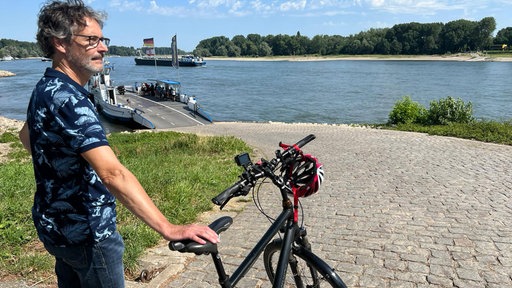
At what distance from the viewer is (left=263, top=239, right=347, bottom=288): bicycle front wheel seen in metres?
2.60

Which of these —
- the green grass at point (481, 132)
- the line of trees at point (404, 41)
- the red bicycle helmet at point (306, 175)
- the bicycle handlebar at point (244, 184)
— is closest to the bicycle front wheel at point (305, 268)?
the red bicycle helmet at point (306, 175)

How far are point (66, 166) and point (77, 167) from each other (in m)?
0.05

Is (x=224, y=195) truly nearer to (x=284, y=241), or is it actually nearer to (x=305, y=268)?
(x=284, y=241)

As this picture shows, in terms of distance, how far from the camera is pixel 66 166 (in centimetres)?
191

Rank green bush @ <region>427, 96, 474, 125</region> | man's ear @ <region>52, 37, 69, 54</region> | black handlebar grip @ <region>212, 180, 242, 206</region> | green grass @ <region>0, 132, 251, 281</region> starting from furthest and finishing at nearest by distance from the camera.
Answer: green bush @ <region>427, 96, 474, 125</region>, green grass @ <region>0, 132, 251, 281</region>, black handlebar grip @ <region>212, 180, 242, 206</region>, man's ear @ <region>52, 37, 69, 54</region>

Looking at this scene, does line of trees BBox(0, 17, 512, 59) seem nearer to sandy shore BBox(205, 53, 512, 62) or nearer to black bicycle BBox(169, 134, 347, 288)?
sandy shore BBox(205, 53, 512, 62)

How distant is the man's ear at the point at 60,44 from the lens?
191 centimetres

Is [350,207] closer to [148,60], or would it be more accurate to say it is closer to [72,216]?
[72,216]

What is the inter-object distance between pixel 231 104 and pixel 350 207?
36.2 m

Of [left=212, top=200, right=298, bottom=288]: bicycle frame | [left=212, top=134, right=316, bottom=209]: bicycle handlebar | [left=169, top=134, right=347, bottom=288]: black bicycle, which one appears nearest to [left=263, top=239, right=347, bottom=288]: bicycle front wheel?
[left=169, top=134, right=347, bottom=288]: black bicycle

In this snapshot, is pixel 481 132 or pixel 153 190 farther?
pixel 481 132

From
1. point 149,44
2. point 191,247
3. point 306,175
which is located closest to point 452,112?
point 306,175

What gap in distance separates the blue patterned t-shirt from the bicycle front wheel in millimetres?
1309

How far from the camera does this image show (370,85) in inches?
2125
